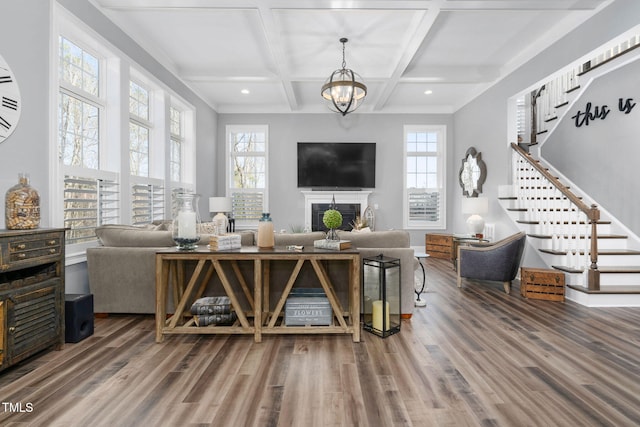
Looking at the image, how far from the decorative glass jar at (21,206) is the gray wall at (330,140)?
5.21 metres

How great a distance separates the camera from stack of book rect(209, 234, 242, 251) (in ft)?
8.89

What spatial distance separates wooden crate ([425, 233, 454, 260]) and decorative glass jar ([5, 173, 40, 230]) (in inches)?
242

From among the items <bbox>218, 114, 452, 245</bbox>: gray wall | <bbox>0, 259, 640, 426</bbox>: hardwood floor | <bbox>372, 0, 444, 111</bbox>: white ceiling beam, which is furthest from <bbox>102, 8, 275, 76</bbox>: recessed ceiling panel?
<bbox>0, 259, 640, 426</bbox>: hardwood floor

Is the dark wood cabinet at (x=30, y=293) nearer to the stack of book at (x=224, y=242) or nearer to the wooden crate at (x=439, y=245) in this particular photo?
the stack of book at (x=224, y=242)

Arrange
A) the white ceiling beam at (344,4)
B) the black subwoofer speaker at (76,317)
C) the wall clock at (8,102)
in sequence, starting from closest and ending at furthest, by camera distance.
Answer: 1. the wall clock at (8,102)
2. the black subwoofer speaker at (76,317)
3. the white ceiling beam at (344,4)

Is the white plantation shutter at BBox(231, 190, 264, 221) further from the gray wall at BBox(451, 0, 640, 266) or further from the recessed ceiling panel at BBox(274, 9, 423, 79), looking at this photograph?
the gray wall at BBox(451, 0, 640, 266)

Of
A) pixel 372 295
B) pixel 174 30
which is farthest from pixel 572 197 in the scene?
pixel 174 30

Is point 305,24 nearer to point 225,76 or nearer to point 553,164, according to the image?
point 225,76

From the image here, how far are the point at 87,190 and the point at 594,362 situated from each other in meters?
4.58

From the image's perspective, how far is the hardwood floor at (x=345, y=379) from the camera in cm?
174

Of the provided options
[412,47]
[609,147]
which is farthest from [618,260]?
[412,47]

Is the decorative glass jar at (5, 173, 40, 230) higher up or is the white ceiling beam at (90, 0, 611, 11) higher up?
the white ceiling beam at (90, 0, 611, 11)

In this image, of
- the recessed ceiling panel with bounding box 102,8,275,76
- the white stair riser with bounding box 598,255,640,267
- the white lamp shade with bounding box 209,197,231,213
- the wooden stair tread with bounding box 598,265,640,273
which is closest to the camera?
the wooden stair tread with bounding box 598,265,640,273

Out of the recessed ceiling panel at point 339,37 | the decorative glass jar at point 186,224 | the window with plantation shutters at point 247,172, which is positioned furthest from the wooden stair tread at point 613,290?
the window with plantation shutters at point 247,172
